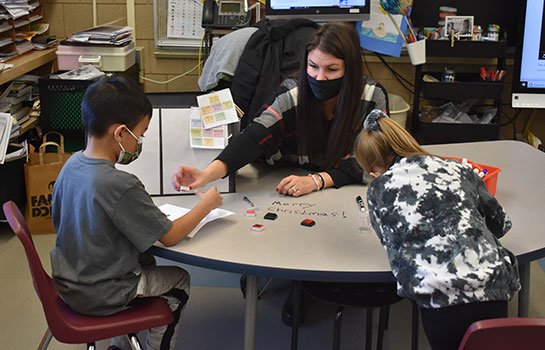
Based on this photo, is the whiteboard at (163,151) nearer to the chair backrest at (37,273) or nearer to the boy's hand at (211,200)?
the boy's hand at (211,200)

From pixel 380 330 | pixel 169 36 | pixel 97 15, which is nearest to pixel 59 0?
pixel 97 15

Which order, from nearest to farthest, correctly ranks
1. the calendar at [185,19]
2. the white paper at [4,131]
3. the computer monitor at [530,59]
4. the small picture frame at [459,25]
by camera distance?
1. the white paper at [4,131]
2. the computer monitor at [530,59]
3. the small picture frame at [459,25]
4. the calendar at [185,19]

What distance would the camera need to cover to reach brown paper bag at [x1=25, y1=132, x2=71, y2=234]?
3281 millimetres

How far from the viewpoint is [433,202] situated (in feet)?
4.89

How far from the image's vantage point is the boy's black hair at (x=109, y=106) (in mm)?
1669

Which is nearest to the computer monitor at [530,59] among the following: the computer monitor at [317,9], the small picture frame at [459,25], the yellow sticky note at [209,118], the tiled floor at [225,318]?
the small picture frame at [459,25]

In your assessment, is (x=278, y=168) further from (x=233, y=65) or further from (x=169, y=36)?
(x=169, y=36)

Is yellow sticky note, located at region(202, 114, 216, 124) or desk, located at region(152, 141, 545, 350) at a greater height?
yellow sticky note, located at region(202, 114, 216, 124)

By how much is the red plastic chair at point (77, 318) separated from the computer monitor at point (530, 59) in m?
2.69

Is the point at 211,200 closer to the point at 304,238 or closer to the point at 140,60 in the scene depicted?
the point at 304,238

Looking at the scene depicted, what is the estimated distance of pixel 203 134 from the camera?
2078 mm

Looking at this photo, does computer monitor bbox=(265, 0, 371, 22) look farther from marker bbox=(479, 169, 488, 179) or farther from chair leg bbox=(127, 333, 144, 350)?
chair leg bbox=(127, 333, 144, 350)

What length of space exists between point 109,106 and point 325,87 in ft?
2.67

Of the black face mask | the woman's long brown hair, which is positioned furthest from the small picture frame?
the black face mask
